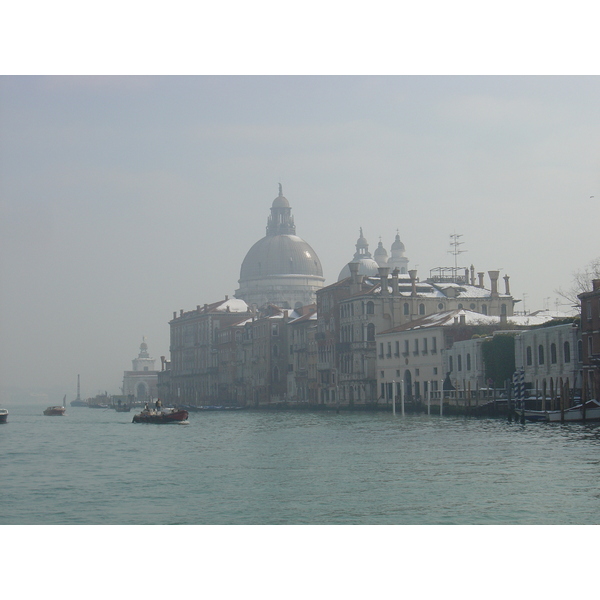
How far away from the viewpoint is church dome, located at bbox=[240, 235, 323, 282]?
4131 inches

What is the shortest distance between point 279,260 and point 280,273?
1.46 m

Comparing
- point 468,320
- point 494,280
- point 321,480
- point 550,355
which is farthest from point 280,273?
point 321,480

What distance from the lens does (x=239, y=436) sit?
3130cm

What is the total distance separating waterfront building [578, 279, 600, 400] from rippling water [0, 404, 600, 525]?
5.42 m

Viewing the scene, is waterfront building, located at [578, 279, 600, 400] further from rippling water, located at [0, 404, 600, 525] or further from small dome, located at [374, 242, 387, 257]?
small dome, located at [374, 242, 387, 257]

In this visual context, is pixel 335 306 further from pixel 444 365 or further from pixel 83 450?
pixel 83 450

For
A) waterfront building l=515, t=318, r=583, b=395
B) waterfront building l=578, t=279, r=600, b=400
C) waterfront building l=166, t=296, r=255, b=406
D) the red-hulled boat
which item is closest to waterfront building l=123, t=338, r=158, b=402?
waterfront building l=166, t=296, r=255, b=406

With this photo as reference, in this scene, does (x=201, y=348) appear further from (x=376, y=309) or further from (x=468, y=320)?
(x=468, y=320)

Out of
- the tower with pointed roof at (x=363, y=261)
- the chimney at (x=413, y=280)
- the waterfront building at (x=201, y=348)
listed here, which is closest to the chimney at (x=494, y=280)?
the chimney at (x=413, y=280)

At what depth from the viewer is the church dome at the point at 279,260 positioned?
10494 cm

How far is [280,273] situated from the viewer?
10462 centimetres

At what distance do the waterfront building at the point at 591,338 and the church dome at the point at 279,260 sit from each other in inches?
2769
